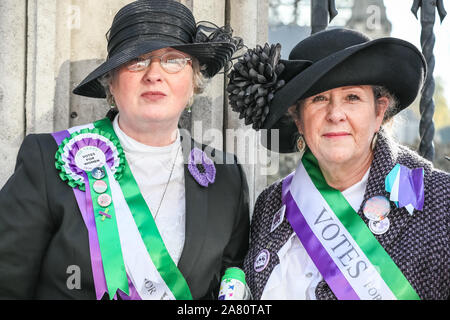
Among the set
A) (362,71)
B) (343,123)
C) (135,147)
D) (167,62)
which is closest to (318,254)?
(343,123)

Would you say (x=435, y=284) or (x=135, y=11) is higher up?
(x=135, y=11)

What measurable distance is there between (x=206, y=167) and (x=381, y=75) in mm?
930

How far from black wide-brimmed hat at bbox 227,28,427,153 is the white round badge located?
2.18 ft

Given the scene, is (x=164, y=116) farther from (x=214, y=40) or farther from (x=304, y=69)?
(x=304, y=69)

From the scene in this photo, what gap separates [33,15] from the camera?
3.14m

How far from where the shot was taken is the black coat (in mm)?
2455

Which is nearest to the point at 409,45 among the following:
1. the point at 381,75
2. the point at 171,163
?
the point at 381,75

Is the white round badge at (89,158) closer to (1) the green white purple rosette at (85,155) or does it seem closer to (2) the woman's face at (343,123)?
(1) the green white purple rosette at (85,155)

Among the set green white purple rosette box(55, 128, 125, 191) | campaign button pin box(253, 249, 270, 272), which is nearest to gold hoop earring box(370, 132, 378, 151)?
campaign button pin box(253, 249, 270, 272)

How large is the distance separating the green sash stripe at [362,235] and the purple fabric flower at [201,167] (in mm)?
454

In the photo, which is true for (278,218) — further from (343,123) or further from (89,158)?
(89,158)

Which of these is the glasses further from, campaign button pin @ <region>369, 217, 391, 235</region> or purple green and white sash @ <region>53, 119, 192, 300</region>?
campaign button pin @ <region>369, 217, 391, 235</region>

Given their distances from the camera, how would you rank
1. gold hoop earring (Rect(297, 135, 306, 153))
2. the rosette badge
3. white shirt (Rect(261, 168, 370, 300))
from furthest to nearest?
gold hoop earring (Rect(297, 135, 306, 153))
the rosette badge
white shirt (Rect(261, 168, 370, 300))

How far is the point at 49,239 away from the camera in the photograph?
2535 mm
